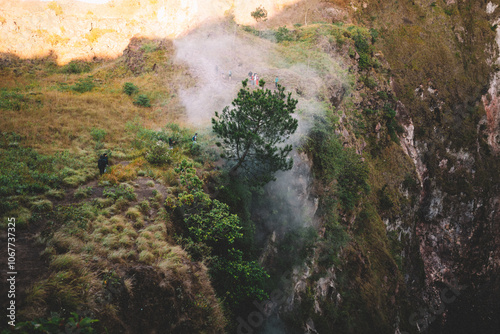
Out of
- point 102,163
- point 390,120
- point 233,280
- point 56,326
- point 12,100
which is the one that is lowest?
point 233,280

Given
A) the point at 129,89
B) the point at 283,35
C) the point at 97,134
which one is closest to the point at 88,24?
the point at 129,89

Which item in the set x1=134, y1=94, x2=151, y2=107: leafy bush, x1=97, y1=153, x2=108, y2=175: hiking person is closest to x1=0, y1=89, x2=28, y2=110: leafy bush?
x1=134, y1=94, x2=151, y2=107: leafy bush

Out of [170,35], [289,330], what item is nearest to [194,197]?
[289,330]

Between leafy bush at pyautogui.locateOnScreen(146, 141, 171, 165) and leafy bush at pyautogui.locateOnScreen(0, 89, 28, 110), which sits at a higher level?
leafy bush at pyautogui.locateOnScreen(0, 89, 28, 110)

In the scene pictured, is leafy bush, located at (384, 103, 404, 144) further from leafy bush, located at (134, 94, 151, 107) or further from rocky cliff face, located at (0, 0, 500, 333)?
leafy bush, located at (134, 94, 151, 107)

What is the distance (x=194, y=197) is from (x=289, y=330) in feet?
42.0

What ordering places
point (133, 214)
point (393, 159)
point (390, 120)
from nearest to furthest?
point (133, 214) → point (393, 159) → point (390, 120)

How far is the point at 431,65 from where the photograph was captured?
151 feet

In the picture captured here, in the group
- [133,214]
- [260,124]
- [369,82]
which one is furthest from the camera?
[369,82]

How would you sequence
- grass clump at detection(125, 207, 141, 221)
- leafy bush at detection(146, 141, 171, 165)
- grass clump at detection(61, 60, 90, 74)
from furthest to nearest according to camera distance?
1. grass clump at detection(61, 60, 90, 74)
2. leafy bush at detection(146, 141, 171, 165)
3. grass clump at detection(125, 207, 141, 221)

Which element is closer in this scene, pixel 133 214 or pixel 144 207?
pixel 133 214

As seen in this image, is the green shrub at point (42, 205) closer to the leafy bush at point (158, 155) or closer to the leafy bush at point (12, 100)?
the leafy bush at point (158, 155)

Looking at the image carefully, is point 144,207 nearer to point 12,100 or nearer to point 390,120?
point 12,100

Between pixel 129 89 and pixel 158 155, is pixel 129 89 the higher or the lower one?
the higher one
